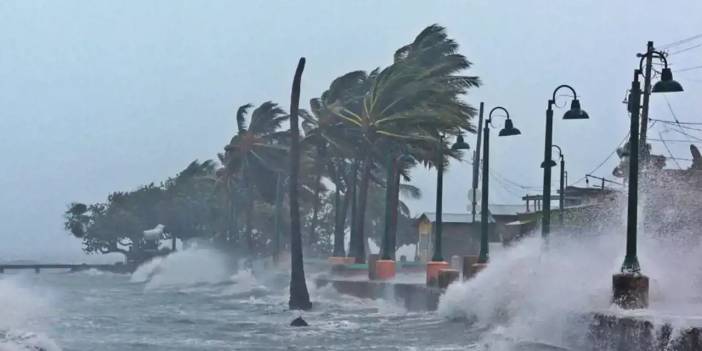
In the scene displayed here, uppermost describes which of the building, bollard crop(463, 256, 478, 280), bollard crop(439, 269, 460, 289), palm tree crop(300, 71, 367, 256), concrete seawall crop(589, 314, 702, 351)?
palm tree crop(300, 71, 367, 256)

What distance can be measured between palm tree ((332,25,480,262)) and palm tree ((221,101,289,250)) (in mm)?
18799

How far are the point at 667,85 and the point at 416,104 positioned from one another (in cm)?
3273

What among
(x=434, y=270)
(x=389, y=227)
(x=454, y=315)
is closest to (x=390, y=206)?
(x=389, y=227)

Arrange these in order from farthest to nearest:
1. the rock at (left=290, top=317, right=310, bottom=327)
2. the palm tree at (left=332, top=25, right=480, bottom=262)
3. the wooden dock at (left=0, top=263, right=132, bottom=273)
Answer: the wooden dock at (left=0, top=263, right=132, bottom=273), the palm tree at (left=332, top=25, right=480, bottom=262), the rock at (left=290, top=317, right=310, bottom=327)

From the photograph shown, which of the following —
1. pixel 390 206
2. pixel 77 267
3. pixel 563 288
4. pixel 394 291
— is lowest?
pixel 77 267

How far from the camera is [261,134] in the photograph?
7738cm

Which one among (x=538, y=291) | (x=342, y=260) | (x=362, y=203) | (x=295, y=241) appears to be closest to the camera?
(x=538, y=291)

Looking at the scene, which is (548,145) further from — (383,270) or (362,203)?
(362,203)

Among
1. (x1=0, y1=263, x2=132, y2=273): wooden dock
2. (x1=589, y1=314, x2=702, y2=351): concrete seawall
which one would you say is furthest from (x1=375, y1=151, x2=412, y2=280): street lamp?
(x1=0, y1=263, x2=132, y2=273): wooden dock

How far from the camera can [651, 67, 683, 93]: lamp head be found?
20078 millimetres

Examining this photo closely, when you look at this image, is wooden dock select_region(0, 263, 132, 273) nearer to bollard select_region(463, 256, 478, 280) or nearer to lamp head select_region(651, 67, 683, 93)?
bollard select_region(463, 256, 478, 280)

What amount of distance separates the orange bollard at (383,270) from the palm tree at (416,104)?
7691 mm

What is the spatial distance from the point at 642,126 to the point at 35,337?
20.3 m

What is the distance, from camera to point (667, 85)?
66.0 feet
